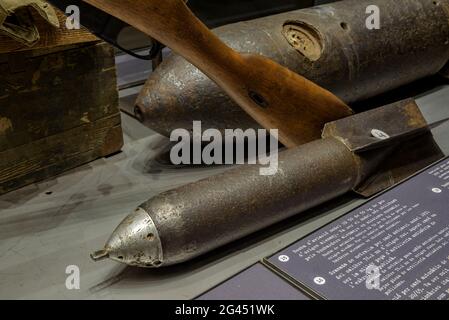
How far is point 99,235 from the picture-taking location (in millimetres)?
1239

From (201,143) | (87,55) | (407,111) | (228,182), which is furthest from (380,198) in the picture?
(87,55)

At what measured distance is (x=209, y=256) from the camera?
1.17 metres

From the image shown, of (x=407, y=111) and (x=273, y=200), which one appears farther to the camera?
(x=407, y=111)

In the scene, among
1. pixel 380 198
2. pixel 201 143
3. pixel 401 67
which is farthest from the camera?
pixel 401 67

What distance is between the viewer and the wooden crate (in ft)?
4.33

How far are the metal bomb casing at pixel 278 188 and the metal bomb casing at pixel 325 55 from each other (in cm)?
22

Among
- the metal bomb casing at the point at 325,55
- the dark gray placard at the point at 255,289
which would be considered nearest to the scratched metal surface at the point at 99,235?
the dark gray placard at the point at 255,289

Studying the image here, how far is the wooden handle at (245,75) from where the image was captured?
1.16 meters

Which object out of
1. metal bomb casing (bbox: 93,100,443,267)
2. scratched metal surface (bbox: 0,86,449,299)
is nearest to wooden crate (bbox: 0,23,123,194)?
scratched metal surface (bbox: 0,86,449,299)

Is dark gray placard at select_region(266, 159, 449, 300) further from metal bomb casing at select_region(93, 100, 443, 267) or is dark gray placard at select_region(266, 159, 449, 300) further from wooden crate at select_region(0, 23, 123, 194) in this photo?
wooden crate at select_region(0, 23, 123, 194)

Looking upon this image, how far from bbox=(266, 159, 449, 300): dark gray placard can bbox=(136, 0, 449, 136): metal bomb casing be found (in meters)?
0.46
